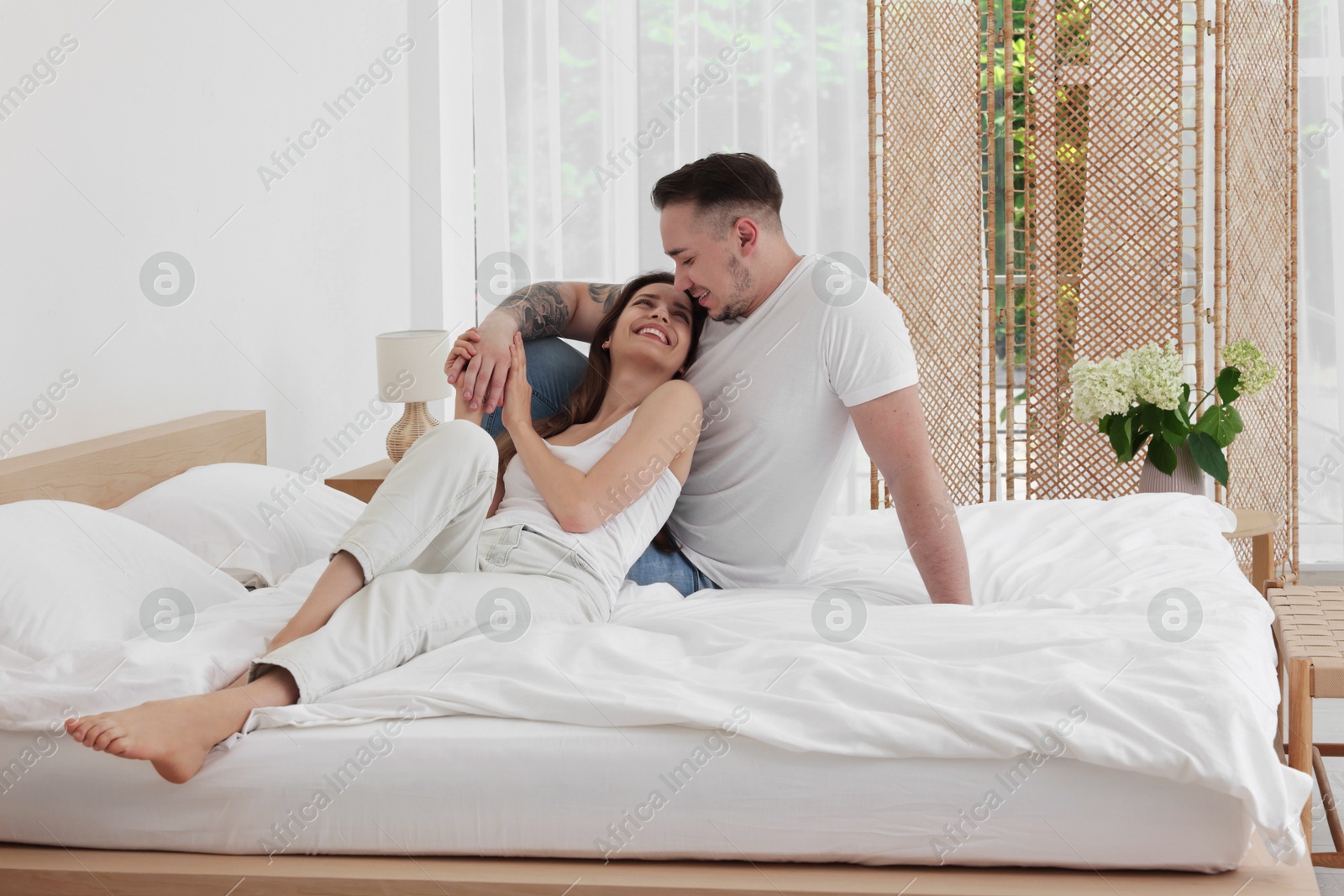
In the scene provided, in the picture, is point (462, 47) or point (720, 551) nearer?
point (720, 551)

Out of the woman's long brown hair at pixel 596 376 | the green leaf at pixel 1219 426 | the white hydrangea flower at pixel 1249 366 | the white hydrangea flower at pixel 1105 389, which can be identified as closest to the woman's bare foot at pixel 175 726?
the woman's long brown hair at pixel 596 376

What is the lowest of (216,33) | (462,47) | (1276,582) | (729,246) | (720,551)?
(1276,582)

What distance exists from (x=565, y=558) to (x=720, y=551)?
0.37m

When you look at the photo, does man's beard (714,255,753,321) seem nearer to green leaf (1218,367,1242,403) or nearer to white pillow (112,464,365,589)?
white pillow (112,464,365,589)

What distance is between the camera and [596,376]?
2.17m

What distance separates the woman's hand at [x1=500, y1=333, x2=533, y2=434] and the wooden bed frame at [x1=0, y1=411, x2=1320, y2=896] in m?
0.80

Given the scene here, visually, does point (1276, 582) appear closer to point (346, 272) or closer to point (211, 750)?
point (211, 750)

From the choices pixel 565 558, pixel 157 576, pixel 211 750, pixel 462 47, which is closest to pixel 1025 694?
pixel 565 558

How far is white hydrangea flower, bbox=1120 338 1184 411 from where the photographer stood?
287 centimetres

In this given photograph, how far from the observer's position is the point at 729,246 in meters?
2.00

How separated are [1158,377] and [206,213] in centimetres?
237

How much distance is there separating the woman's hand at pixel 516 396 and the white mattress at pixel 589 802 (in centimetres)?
67

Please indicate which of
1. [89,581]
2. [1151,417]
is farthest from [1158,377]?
[89,581]

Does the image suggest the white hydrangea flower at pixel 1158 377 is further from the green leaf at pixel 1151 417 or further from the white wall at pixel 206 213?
the white wall at pixel 206 213
